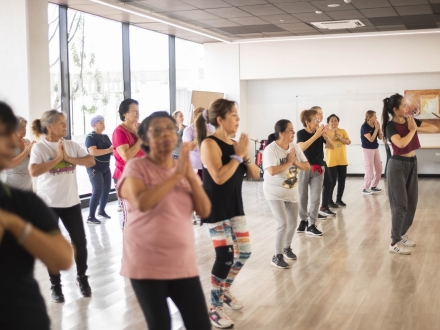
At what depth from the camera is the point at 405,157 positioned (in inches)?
243

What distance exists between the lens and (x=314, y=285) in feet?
17.8

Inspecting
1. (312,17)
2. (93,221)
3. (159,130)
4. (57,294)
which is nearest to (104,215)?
(93,221)

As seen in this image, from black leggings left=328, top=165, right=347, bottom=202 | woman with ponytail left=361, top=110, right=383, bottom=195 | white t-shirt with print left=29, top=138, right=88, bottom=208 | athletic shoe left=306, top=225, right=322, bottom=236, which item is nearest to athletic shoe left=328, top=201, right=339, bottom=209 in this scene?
black leggings left=328, top=165, right=347, bottom=202

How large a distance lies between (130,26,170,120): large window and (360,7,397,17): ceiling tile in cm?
454

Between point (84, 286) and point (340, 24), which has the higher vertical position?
point (340, 24)

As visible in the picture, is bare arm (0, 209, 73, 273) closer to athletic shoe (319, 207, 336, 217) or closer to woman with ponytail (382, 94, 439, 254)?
woman with ponytail (382, 94, 439, 254)

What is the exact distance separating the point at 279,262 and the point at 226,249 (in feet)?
6.54

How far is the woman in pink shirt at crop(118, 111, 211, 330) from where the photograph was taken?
2.59 m

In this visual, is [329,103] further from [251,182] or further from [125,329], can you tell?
[125,329]

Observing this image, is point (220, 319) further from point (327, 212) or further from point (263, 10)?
point (263, 10)

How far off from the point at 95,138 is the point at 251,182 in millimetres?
6219

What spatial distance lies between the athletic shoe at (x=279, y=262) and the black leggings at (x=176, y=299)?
3463 mm

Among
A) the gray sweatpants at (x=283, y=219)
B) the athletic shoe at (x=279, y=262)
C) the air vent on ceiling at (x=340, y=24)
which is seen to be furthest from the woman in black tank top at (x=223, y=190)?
the air vent on ceiling at (x=340, y=24)

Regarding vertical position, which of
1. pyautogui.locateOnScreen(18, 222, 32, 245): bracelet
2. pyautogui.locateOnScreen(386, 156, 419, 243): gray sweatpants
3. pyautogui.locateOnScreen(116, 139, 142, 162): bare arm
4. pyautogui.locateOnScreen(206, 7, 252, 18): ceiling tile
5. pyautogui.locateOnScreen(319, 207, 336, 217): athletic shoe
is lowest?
pyautogui.locateOnScreen(319, 207, 336, 217): athletic shoe
